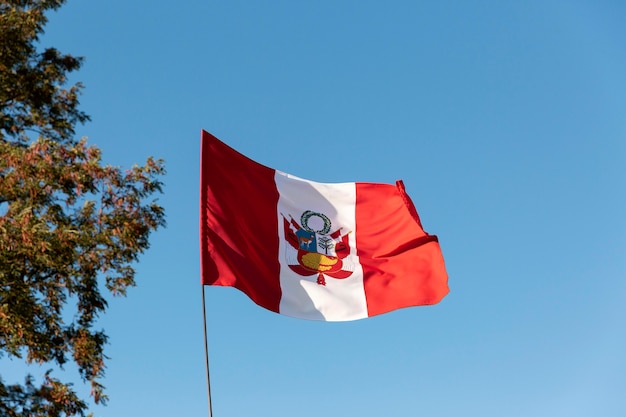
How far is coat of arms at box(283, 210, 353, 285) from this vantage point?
12609 millimetres

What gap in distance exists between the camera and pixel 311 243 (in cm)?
1300

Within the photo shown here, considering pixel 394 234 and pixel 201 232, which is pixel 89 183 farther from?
pixel 394 234

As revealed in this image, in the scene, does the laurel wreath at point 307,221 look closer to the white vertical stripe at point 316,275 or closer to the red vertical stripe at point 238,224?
the white vertical stripe at point 316,275

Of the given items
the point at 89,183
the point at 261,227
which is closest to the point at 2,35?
the point at 89,183

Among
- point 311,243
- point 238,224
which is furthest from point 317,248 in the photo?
point 238,224

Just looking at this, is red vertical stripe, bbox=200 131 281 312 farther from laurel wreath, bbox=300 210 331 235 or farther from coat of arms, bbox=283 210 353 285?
laurel wreath, bbox=300 210 331 235

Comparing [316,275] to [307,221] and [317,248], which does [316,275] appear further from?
[307,221]

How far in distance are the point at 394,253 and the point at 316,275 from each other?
54.1 inches

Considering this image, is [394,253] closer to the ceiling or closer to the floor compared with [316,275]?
closer to the ceiling

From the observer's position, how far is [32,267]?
13094 mm

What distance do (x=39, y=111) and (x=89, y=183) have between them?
3.01 meters

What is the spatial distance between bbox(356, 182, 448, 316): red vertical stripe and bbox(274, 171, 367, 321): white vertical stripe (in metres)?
0.14

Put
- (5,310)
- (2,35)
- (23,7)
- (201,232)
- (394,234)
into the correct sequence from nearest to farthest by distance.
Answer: (201,232) < (5,310) < (394,234) < (2,35) < (23,7)

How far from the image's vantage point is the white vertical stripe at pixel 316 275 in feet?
39.8
